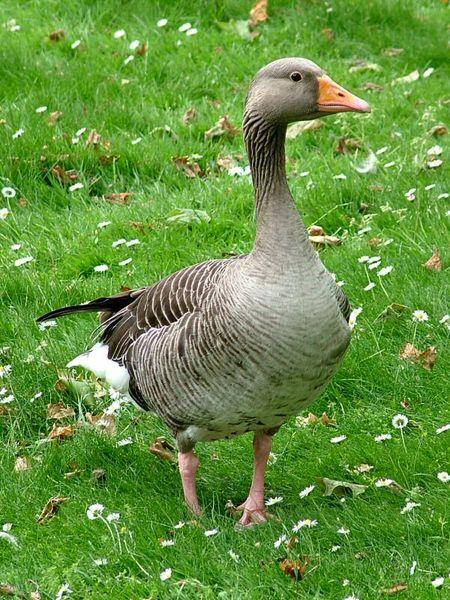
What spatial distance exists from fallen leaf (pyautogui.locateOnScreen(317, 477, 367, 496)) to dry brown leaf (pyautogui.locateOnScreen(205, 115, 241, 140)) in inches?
161

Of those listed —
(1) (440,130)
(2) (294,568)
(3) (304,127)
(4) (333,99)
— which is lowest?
(1) (440,130)

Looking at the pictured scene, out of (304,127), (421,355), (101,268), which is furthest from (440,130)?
(421,355)

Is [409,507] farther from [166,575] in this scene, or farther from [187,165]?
[187,165]

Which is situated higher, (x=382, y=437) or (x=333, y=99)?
(x=333, y=99)

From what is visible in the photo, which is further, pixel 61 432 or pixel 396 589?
pixel 61 432

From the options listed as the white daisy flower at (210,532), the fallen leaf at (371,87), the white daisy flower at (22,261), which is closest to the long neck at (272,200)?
the white daisy flower at (210,532)

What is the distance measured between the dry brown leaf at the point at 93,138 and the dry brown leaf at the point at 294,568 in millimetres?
4668

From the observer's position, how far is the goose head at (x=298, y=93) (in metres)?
4.63

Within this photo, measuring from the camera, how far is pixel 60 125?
28.3ft

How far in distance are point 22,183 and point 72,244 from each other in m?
0.97

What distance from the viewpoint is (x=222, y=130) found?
8.57 meters

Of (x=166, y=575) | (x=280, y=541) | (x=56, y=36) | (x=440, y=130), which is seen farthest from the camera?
(x=56, y=36)

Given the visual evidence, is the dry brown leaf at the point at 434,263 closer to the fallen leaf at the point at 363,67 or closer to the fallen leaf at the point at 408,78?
the fallen leaf at the point at 408,78

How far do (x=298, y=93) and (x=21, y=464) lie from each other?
→ 2.36 meters
